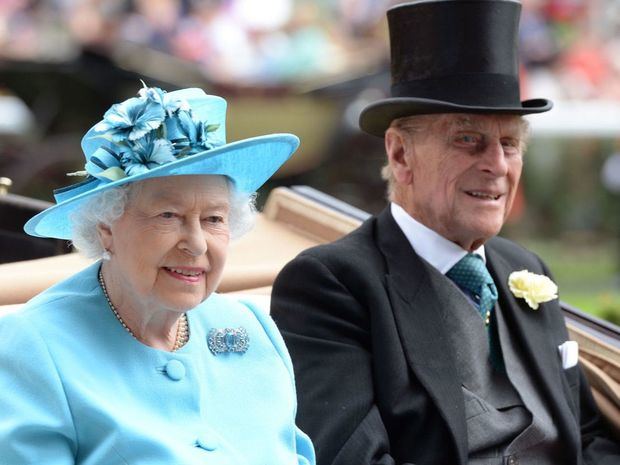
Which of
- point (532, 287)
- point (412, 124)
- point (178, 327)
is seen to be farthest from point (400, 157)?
point (178, 327)

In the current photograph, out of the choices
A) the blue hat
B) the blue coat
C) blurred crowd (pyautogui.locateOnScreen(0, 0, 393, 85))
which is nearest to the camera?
the blue coat

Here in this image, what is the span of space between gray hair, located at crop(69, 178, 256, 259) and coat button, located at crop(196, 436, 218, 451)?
0.38 meters

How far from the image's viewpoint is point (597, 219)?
10281 millimetres

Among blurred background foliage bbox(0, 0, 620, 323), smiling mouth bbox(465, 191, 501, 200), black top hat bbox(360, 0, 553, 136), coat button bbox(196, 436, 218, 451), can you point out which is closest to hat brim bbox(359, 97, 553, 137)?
black top hat bbox(360, 0, 553, 136)

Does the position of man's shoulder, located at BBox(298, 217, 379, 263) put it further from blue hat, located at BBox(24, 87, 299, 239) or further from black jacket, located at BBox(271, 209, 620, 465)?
blue hat, located at BBox(24, 87, 299, 239)

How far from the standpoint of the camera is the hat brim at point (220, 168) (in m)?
2.18

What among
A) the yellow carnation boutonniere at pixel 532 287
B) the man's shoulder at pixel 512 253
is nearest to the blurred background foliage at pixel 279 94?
the man's shoulder at pixel 512 253

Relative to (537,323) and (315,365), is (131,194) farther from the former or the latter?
(537,323)

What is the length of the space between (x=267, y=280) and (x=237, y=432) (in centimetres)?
122

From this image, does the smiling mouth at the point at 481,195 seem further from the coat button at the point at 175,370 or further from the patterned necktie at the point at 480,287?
the coat button at the point at 175,370

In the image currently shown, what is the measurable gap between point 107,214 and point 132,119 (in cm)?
17

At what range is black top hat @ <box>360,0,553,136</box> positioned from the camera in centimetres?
318

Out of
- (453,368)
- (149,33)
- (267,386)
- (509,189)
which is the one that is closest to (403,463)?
(453,368)

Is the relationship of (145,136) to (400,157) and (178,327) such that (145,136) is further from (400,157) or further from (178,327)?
(400,157)
